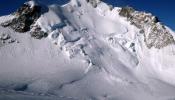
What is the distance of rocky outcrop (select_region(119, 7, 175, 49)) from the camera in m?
117

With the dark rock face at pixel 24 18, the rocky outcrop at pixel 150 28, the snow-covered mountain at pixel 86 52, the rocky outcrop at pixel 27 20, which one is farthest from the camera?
the rocky outcrop at pixel 150 28

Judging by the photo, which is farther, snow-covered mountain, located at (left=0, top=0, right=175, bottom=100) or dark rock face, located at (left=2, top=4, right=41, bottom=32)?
dark rock face, located at (left=2, top=4, right=41, bottom=32)

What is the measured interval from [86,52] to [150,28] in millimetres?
Answer: 27636

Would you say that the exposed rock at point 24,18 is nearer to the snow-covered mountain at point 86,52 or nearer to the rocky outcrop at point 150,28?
the snow-covered mountain at point 86,52

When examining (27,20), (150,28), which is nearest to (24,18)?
(27,20)

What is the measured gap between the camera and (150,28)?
121 metres

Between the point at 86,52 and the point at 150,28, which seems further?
the point at 150,28

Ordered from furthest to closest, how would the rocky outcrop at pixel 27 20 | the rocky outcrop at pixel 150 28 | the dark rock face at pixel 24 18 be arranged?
1. the rocky outcrop at pixel 150 28
2. the dark rock face at pixel 24 18
3. the rocky outcrop at pixel 27 20

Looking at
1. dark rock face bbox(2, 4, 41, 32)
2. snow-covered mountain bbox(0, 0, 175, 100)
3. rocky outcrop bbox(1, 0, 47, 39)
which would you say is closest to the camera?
snow-covered mountain bbox(0, 0, 175, 100)

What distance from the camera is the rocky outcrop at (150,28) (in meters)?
117

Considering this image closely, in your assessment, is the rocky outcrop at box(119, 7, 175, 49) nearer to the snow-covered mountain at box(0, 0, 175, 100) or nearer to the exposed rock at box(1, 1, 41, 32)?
the snow-covered mountain at box(0, 0, 175, 100)

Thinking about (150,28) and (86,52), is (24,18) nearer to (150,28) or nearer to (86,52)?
(86,52)

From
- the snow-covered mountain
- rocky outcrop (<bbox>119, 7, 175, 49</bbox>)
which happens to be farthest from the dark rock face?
rocky outcrop (<bbox>119, 7, 175, 49</bbox>)

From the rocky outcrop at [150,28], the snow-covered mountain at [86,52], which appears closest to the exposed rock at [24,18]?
the snow-covered mountain at [86,52]
